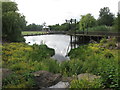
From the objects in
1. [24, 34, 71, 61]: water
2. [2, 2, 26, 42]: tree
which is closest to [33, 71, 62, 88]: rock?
[24, 34, 71, 61]: water

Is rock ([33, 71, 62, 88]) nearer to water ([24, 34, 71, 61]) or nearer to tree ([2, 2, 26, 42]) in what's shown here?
water ([24, 34, 71, 61])

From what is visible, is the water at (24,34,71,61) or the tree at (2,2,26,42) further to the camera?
the tree at (2,2,26,42)

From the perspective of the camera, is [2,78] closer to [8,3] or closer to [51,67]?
[51,67]

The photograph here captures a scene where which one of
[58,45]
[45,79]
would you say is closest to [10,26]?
[58,45]

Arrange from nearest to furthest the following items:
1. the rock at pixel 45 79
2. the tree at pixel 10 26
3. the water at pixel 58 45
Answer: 1. the rock at pixel 45 79
2. the water at pixel 58 45
3. the tree at pixel 10 26

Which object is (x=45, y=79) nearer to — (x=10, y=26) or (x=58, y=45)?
(x=10, y=26)

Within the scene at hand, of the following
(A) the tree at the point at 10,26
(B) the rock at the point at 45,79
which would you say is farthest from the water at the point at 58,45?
(B) the rock at the point at 45,79

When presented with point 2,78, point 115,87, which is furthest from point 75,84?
point 2,78

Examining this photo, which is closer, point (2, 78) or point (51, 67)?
point (2, 78)

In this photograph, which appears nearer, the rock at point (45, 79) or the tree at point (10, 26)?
the rock at point (45, 79)

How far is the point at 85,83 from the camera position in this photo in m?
4.74

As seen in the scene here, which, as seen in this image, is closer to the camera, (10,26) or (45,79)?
(45,79)

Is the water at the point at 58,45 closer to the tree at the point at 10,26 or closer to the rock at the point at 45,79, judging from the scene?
the tree at the point at 10,26

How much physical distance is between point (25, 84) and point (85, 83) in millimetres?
1810
